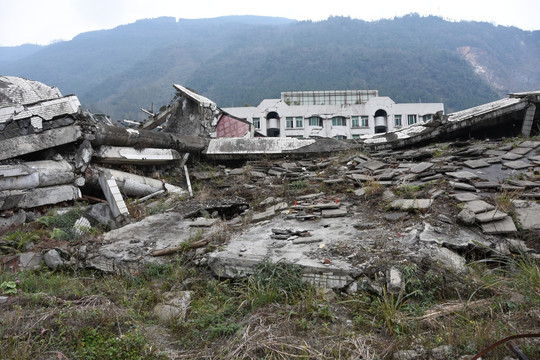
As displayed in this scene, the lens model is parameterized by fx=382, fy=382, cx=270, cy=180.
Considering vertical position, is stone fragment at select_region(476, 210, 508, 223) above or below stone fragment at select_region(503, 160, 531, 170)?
below

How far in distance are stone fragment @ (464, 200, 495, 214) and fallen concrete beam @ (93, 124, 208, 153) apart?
6.39 meters

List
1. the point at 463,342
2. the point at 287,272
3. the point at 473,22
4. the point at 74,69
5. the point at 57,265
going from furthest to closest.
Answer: the point at 473,22, the point at 74,69, the point at 57,265, the point at 287,272, the point at 463,342

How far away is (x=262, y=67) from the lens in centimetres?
7488

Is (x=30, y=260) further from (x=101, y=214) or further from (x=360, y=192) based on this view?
(x=360, y=192)

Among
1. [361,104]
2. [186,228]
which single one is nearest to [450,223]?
[186,228]

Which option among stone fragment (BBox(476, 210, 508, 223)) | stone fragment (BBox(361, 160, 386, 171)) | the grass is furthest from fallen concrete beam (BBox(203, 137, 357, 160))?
the grass

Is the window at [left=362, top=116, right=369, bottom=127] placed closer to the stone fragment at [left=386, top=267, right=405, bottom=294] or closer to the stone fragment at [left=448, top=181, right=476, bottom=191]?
the stone fragment at [left=448, top=181, right=476, bottom=191]

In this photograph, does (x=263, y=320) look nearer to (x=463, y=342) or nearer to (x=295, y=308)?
(x=295, y=308)

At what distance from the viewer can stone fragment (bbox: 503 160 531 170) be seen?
6.21 metres

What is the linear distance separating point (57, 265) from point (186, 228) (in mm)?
1727

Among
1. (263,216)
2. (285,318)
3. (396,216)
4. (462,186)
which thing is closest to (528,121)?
(462,186)

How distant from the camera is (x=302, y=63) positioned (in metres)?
75.2

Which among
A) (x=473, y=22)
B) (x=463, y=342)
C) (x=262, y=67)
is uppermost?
(x=473, y=22)

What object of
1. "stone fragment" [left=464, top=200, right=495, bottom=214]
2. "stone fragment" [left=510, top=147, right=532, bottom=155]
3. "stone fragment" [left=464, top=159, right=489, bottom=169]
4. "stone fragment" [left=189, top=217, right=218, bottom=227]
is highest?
"stone fragment" [left=510, top=147, right=532, bottom=155]
